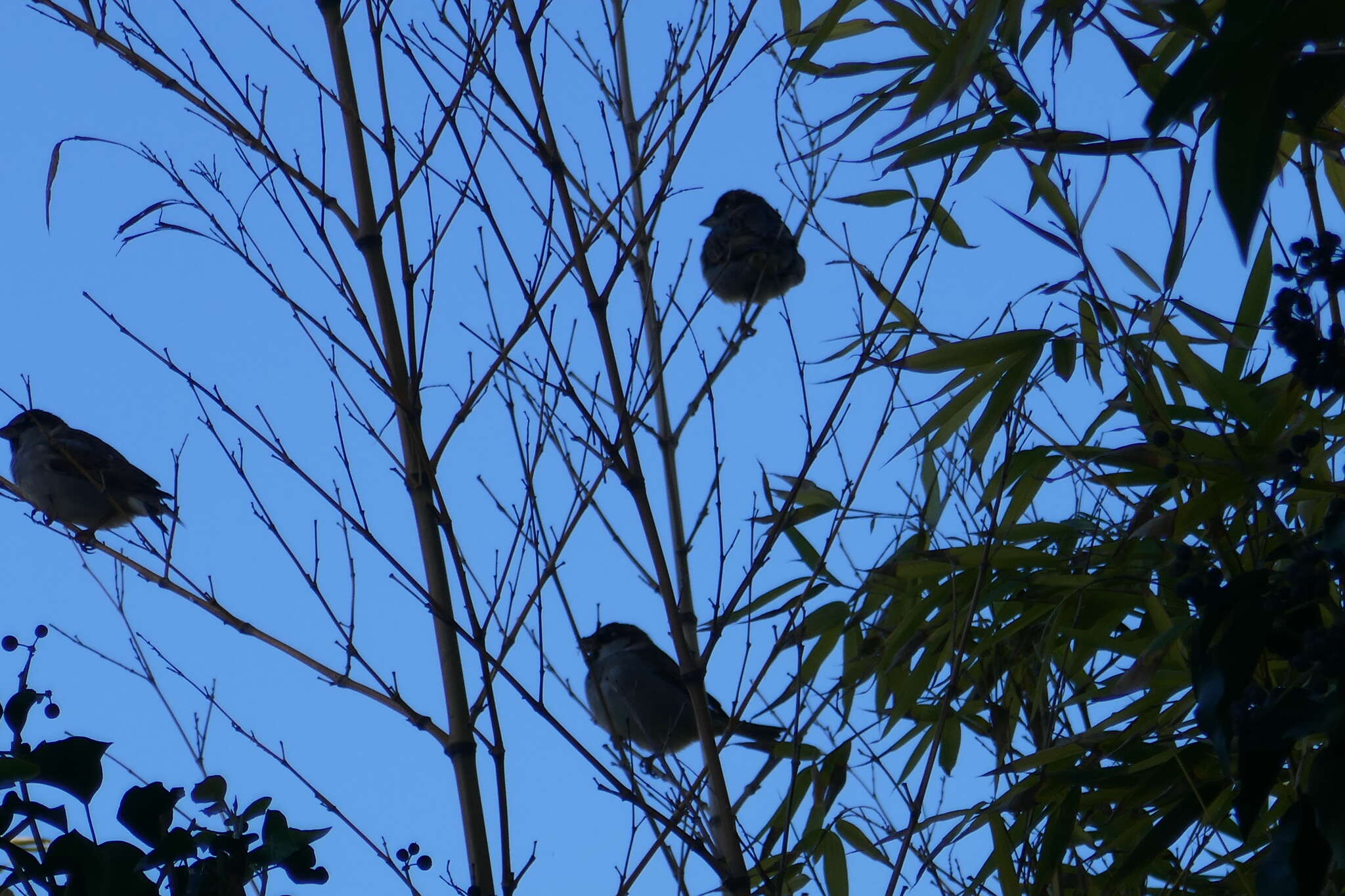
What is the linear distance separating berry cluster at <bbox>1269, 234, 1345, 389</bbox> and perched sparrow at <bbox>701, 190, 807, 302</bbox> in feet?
11.3

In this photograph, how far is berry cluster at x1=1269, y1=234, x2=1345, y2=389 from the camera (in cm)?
148

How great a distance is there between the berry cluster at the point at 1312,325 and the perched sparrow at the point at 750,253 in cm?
344

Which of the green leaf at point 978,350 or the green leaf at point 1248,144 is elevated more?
the green leaf at point 978,350

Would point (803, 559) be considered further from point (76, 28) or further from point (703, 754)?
point (76, 28)

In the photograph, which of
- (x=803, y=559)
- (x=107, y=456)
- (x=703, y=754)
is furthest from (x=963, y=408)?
(x=107, y=456)

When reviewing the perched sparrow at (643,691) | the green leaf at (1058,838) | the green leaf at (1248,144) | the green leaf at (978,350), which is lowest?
the green leaf at (1248,144)

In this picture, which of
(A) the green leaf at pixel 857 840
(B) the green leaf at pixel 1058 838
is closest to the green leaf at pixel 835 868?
(A) the green leaf at pixel 857 840

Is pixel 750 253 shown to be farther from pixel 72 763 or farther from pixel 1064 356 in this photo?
pixel 72 763

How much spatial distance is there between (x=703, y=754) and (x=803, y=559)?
3.12ft

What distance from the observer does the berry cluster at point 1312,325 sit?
4.86ft

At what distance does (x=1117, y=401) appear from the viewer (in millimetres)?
2674

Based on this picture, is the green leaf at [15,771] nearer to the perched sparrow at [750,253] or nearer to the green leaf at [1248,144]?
the green leaf at [1248,144]

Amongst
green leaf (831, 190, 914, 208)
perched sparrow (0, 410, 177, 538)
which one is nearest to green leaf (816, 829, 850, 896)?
green leaf (831, 190, 914, 208)

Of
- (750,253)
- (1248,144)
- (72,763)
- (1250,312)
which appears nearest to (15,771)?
(72,763)
